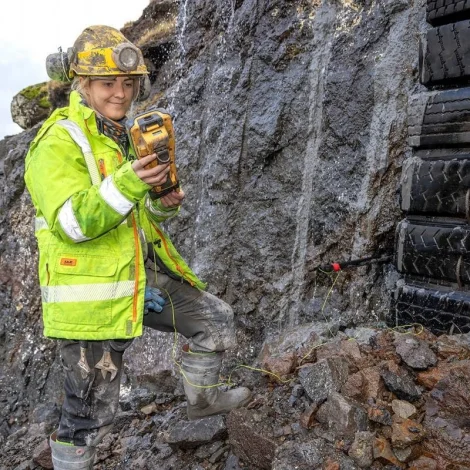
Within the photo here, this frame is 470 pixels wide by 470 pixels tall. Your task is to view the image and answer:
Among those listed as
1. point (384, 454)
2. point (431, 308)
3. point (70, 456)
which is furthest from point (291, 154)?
point (70, 456)

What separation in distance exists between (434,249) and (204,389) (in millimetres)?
1922

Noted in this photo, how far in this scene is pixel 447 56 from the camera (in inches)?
148

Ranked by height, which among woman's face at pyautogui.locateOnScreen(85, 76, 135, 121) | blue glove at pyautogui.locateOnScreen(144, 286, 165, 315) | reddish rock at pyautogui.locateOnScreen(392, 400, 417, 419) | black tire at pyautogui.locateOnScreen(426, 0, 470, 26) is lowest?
reddish rock at pyautogui.locateOnScreen(392, 400, 417, 419)

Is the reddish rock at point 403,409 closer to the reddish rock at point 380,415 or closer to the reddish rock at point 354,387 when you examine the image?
the reddish rock at point 380,415

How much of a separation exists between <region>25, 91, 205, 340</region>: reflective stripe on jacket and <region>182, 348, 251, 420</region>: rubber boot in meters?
0.76

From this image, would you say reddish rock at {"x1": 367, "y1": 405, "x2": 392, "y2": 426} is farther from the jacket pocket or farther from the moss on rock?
the moss on rock

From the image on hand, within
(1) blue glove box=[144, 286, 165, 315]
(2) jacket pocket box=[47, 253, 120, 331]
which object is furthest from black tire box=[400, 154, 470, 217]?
(2) jacket pocket box=[47, 253, 120, 331]

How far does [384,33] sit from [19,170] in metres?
6.07

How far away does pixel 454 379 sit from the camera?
301 centimetres

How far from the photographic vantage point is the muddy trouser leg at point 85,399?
9.25 feet

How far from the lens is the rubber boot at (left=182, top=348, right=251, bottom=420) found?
11.2 feet

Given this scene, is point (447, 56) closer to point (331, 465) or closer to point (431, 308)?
point (431, 308)

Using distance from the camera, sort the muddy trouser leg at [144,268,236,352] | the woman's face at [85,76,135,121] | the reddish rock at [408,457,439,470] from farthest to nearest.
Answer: the muddy trouser leg at [144,268,236,352]
the woman's face at [85,76,135,121]
the reddish rock at [408,457,439,470]

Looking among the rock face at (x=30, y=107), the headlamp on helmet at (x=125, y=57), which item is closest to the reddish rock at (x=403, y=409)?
the headlamp on helmet at (x=125, y=57)
